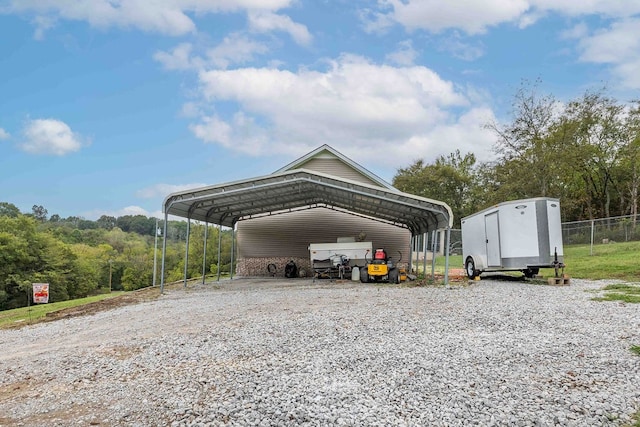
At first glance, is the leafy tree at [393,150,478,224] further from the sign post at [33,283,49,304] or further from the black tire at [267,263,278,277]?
the sign post at [33,283,49,304]

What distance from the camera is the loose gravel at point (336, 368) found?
394 cm

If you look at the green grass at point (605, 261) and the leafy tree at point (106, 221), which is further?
the leafy tree at point (106, 221)

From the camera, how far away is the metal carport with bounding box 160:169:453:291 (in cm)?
1351

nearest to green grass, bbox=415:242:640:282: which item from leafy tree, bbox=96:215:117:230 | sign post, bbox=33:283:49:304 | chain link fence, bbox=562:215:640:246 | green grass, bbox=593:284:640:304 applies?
chain link fence, bbox=562:215:640:246

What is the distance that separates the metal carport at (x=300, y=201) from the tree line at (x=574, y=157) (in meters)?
12.9

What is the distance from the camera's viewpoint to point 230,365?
530 cm

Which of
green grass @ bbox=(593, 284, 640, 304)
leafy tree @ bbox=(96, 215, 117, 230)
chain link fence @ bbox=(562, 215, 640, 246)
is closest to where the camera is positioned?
green grass @ bbox=(593, 284, 640, 304)

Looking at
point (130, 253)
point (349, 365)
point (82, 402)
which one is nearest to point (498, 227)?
point (349, 365)

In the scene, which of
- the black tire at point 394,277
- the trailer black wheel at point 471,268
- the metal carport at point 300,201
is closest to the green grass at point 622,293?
the metal carport at point 300,201

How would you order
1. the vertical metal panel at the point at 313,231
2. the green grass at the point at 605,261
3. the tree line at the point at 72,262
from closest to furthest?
the green grass at the point at 605,261
the vertical metal panel at the point at 313,231
the tree line at the point at 72,262

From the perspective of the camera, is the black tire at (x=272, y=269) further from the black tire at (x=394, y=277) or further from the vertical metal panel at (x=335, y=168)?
the black tire at (x=394, y=277)

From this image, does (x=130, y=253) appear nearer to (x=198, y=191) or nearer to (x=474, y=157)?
(x=474, y=157)

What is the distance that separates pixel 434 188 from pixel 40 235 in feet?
127

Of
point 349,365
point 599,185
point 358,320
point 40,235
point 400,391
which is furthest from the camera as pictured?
point 40,235
